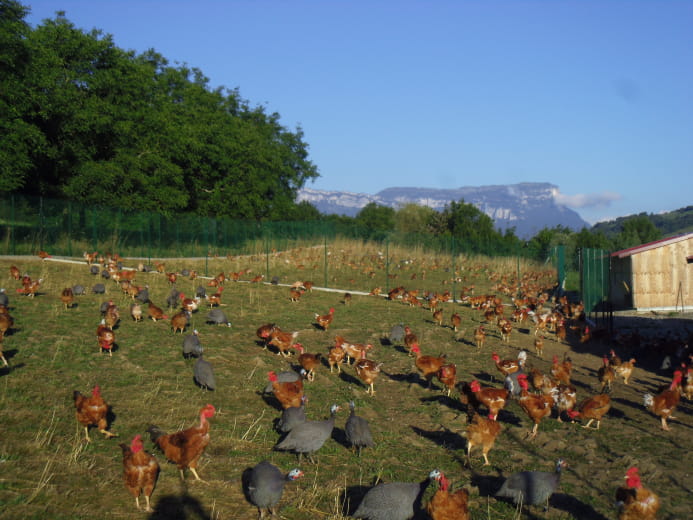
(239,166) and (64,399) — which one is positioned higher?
(239,166)

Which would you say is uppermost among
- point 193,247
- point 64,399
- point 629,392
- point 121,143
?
point 121,143

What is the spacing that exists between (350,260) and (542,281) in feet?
38.9

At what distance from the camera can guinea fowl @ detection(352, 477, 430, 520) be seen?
19.7ft

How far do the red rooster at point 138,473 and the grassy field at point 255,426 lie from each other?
0.21 m

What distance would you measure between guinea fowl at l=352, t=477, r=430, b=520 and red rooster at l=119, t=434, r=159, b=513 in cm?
230

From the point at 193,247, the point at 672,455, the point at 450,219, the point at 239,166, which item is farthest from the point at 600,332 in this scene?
the point at 450,219

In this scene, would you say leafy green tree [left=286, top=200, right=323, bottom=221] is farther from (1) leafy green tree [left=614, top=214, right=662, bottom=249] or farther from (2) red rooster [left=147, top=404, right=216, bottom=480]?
(2) red rooster [left=147, top=404, right=216, bottom=480]

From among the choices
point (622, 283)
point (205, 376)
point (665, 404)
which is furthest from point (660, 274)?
point (205, 376)

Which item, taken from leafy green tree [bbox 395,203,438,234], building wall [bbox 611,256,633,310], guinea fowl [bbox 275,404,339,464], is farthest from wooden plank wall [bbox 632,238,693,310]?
leafy green tree [bbox 395,203,438,234]

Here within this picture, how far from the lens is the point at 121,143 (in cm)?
3238

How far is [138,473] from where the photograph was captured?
5.98m

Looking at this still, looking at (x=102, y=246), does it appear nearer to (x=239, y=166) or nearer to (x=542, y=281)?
(x=239, y=166)

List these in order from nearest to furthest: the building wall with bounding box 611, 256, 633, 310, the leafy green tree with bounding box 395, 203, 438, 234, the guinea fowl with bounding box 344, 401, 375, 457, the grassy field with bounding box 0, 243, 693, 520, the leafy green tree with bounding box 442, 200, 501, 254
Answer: the grassy field with bounding box 0, 243, 693, 520
the guinea fowl with bounding box 344, 401, 375, 457
the building wall with bounding box 611, 256, 633, 310
the leafy green tree with bounding box 442, 200, 501, 254
the leafy green tree with bounding box 395, 203, 438, 234

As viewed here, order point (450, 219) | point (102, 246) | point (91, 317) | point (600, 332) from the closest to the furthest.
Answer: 1. point (91, 317)
2. point (600, 332)
3. point (102, 246)
4. point (450, 219)
